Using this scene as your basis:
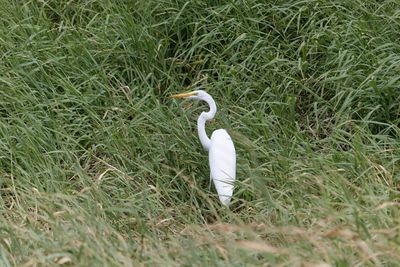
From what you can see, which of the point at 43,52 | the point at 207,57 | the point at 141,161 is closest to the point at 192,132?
the point at 141,161

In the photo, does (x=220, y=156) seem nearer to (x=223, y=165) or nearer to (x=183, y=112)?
(x=223, y=165)

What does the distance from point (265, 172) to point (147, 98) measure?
99cm

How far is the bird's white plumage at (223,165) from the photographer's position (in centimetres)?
392

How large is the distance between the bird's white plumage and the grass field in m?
0.06

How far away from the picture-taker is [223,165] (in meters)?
4.00

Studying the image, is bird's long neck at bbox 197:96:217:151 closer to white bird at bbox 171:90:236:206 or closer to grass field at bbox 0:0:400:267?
white bird at bbox 171:90:236:206

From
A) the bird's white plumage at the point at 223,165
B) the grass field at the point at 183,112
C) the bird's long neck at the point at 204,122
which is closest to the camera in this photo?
the grass field at the point at 183,112

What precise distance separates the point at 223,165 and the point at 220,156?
5cm

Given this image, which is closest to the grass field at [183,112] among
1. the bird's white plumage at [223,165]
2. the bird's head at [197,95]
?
the bird's white plumage at [223,165]

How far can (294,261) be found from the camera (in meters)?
2.37

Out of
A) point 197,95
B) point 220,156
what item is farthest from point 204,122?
point 220,156

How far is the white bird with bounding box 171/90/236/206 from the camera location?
3924 millimetres

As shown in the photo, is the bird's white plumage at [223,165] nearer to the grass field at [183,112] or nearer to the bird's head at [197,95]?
the grass field at [183,112]

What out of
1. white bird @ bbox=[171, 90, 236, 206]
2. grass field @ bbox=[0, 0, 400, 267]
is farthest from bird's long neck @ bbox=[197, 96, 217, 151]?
grass field @ bbox=[0, 0, 400, 267]
